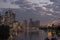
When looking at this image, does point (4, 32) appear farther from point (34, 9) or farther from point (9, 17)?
point (34, 9)

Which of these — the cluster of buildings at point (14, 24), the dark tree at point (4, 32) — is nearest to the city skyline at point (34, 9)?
the cluster of buildings at point (14, 24)

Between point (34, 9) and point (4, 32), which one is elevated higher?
point (34, 9)

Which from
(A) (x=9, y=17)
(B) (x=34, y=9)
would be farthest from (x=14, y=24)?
Result: (B) (x=34, y=9)

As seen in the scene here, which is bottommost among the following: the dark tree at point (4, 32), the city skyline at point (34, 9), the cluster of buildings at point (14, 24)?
the dark tree at point (4, 32)

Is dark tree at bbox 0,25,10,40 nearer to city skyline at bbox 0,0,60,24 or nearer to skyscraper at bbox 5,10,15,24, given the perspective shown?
skyscraper at bbox 5,10,15,24

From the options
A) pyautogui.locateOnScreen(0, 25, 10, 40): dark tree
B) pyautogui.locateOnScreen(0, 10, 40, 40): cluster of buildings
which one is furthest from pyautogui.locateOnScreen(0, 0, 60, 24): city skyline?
pyautogui.locateOnScreen(0, 25, 10, 40): dark tree

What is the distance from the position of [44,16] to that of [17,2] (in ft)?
1.31

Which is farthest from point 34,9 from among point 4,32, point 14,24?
point 4,32

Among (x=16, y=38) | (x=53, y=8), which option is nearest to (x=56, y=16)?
(x=53, y=8)

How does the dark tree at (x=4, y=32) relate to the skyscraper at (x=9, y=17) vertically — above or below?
below

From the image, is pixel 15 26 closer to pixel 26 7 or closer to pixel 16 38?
pixel 16 38

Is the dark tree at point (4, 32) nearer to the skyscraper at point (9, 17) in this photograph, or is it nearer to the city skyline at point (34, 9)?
the skyscraper at point (9, 17)

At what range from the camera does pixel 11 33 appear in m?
1.75

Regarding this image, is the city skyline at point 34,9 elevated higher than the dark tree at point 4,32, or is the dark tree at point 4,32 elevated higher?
the city skyline at point 34,9
